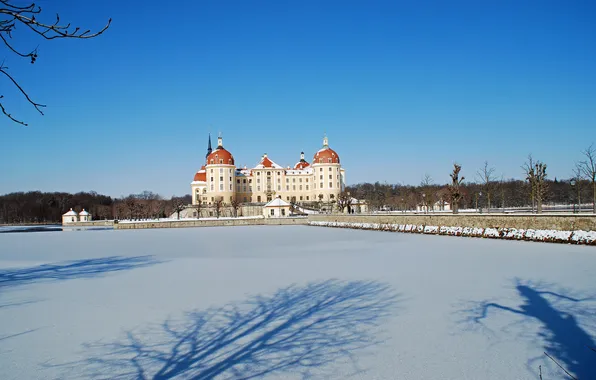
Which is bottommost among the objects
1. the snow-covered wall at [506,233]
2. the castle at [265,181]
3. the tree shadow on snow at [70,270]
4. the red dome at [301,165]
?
the tree shadow on snow at [70,270]

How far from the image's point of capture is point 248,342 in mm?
4895

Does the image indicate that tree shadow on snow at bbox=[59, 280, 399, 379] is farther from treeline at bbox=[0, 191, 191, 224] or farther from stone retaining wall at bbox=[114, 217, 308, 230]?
treeline at bbox=[0, 191, 191, 224]

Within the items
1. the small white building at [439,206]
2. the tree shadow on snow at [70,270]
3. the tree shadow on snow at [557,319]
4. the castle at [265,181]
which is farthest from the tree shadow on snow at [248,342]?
the castle at [265,181]

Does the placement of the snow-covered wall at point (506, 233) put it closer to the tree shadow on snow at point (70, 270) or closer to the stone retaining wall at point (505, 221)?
the stone retaining wall at point (505, 221)

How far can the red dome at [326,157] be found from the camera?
6500 centimetres

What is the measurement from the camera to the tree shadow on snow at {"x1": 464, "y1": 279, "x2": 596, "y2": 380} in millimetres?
4156

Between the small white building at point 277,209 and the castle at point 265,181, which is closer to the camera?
the small white building at point 277,209

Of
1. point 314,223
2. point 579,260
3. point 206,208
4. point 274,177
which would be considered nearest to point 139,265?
point 579,260

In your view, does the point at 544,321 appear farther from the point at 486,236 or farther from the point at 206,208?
the point at 206,208

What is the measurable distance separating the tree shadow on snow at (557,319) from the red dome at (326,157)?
57364 mm

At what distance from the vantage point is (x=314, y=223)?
136ft

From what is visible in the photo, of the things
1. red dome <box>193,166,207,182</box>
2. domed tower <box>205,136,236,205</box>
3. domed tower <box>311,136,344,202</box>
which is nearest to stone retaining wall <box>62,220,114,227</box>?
domed tower <box>205,136,236,205</box>

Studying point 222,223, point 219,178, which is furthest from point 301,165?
point 222,223

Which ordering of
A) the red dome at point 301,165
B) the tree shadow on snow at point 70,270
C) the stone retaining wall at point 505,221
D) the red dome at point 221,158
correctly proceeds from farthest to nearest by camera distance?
the red dome at point 301,165, the red dome at point 221,158, the stone retaining wall at point 505,221, the tree shadow on snow at point 70,270
